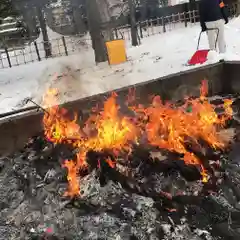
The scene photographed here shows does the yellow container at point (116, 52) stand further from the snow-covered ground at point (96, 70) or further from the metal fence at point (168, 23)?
the metal fence at point (168, 23)

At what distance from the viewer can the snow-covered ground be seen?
423 inches

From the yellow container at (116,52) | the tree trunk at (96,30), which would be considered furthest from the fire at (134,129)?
the tree trunk at (96,30)

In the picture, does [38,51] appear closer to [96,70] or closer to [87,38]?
[87,38]

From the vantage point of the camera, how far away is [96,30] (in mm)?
13078

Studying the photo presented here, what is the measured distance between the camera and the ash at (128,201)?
17.2 feet

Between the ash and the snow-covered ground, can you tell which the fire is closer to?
the ash

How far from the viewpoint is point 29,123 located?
8078 millimetres

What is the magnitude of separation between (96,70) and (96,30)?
159 centimetres

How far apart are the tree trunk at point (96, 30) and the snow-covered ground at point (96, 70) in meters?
0.50

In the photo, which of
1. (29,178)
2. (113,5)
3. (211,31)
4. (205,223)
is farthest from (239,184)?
(113,5)

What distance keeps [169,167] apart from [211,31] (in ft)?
21.6

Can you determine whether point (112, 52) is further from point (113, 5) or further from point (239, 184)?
point (113, 5)

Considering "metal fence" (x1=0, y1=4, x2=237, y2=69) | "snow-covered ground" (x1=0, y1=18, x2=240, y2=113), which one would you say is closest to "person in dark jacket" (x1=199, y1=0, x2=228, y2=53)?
"snow-covered ground" (x1=0, y1=18, x2=240, y2=113)

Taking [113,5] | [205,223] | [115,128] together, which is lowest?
[205,223]
